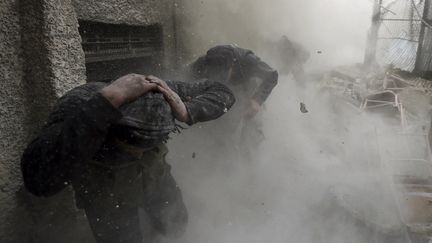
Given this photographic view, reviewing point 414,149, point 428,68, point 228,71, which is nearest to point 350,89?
point 428,68

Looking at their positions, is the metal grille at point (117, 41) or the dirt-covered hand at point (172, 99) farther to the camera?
the metal grille at point (117, 41)

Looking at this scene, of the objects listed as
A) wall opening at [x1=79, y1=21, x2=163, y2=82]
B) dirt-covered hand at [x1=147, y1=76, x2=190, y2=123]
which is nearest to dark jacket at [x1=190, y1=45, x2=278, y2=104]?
wall opening at [x1=79, y1=21, x2=163, y2=82]

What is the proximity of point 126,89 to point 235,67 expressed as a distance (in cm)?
255

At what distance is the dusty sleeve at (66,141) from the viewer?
2053 millimetres

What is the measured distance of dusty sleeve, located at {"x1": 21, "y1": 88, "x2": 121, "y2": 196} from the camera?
2053mm

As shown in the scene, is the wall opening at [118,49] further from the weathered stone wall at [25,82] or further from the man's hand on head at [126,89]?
the man's hand on head at [126,89]

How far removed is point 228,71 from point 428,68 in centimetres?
883

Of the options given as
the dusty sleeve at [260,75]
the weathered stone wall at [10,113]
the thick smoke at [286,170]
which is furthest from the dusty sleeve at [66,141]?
the dusty sleeve at [260,75]

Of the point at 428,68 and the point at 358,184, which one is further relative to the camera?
the point at 428,68

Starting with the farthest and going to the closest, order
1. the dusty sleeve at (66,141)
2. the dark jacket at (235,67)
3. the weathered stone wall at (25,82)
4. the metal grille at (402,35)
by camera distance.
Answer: the metal grille at (402,35) < the dark jacket at (235,67) < the weathered stone wall at (25,82) < the dusty sleeve at (66,141)

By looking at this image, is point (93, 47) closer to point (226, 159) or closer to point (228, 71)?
point (228, 71)

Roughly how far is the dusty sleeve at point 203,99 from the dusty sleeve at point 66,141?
699 millimetres

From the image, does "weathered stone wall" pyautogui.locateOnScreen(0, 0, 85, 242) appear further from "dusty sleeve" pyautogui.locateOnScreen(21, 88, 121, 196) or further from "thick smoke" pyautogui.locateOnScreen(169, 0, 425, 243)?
"thick smoke" pyautogui.locateOnScreen(169, 0, 425, 243)

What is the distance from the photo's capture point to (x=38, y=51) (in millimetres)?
2828
